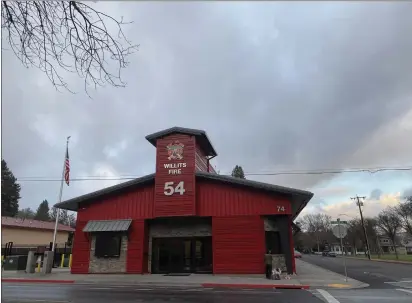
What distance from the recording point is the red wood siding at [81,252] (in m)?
23.5

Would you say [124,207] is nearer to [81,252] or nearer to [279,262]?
[81,252]

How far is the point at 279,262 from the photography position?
21109 millimetres

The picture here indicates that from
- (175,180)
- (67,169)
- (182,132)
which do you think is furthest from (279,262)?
(67,169)

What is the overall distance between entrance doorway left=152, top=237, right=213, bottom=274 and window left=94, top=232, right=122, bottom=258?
242 centimetres

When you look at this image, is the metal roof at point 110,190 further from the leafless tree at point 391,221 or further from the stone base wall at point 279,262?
the leafless tree at point 391,221

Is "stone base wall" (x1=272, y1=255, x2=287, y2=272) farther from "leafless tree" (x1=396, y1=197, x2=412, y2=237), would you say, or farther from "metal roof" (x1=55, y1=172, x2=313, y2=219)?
"leafless tree" (x1=396, y1=197, x2=412, y2=237)

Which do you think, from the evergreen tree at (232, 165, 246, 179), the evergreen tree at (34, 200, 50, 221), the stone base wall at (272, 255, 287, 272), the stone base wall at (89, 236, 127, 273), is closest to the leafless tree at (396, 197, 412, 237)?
the evergreen tree at (232, 165, 246, 179)

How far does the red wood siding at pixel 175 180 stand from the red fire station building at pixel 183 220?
6 centimetres

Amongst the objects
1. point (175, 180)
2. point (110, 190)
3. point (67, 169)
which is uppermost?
point (67, 169)

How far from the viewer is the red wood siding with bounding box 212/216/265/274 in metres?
21.4

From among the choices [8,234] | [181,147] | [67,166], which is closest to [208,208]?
[181,147]

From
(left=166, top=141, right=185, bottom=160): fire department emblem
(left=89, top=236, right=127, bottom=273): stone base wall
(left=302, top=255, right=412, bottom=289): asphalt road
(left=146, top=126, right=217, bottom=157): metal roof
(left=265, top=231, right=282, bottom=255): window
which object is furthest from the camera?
(left=146, top=126, right=217, bottom=157): metal roof

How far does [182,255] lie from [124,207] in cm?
523

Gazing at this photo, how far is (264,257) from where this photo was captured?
2100cm
